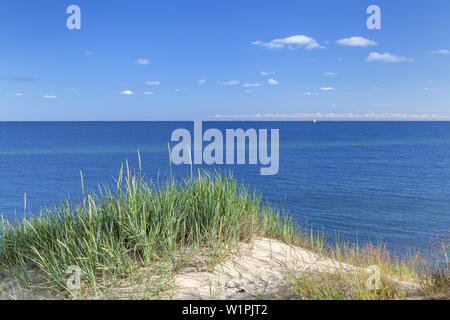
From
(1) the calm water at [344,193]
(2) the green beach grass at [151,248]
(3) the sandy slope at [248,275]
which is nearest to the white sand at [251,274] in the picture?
(3) the sandy slope at [248,275]

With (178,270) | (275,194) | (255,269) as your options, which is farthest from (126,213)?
(275,194)

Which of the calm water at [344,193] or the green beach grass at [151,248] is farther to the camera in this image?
the calm water at [344,193]

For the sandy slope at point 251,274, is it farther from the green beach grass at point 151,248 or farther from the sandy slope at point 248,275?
the green beach grass at point 151,248

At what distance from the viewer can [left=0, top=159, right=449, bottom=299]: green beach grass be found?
427cm

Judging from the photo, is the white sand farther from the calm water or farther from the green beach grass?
the calm water

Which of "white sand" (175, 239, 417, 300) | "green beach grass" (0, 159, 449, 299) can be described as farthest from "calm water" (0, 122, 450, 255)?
"white sand" (175, 239, 417, 300)

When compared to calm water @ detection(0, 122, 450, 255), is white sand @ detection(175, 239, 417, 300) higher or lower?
higher

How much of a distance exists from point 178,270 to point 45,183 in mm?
40898

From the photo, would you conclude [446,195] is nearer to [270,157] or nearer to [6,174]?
[270,157]

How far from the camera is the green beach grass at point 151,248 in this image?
168 inches

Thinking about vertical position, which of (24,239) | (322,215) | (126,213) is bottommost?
(322,215)

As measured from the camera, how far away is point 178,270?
4.79 meters

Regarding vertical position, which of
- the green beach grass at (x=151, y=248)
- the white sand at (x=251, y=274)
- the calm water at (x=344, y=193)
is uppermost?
the green beach grass at (x=151, y=248)

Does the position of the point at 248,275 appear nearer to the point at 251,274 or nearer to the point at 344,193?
the point at 251,274
